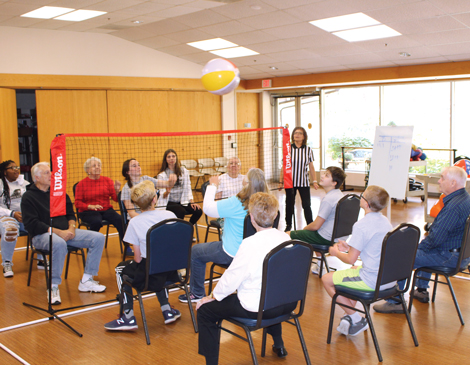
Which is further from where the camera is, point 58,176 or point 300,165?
point 300,165

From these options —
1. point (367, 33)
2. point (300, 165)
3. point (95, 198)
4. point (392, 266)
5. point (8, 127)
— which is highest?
point (367, 33)

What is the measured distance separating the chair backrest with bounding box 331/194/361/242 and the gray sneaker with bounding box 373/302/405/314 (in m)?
0.78

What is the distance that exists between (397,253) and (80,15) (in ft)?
24.8

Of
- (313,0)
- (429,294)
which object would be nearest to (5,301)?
(429,294)

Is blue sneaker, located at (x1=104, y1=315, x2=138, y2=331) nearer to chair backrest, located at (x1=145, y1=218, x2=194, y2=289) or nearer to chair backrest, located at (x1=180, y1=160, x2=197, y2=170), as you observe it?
chair backrest, located at (x1=145, y1=218, x2=194, y2=289)

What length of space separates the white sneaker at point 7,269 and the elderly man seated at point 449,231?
4.15 m

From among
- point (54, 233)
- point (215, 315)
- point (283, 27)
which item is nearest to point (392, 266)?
point (215, 315)

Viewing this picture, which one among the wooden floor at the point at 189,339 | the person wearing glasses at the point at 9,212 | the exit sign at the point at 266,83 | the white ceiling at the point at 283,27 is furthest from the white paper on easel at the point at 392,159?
the exit sign at the point at 266,83

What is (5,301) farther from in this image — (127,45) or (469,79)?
(469,79)

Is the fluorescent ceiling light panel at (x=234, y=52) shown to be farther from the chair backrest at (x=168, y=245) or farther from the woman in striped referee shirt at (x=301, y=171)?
the chair backrest at (x=168, y=245)

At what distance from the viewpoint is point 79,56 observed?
32.6 ft

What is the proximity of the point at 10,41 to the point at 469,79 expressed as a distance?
9.82 m

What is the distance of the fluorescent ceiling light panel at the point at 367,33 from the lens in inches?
313

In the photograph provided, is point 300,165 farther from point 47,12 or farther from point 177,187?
point 47,12
